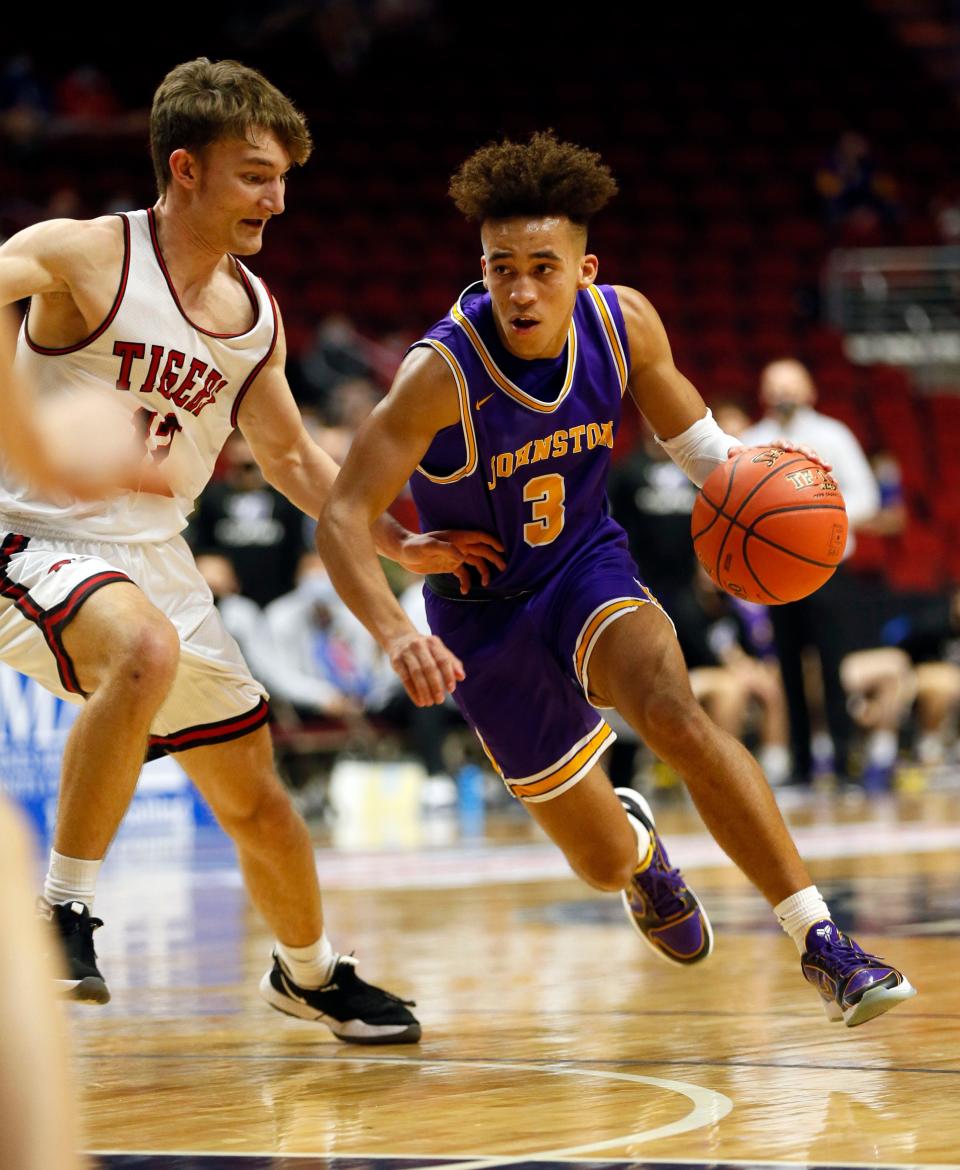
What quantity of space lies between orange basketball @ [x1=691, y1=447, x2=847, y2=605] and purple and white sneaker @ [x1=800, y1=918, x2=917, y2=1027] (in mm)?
816

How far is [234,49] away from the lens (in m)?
19.0

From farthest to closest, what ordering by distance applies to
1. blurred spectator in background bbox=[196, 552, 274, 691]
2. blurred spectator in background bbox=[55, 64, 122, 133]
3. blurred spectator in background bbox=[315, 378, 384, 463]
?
blurred spectator in background bbox=[55, 64, 122, 133]
blurred spectator in background bbox=[315, 378, 384, 463]
blurred spectator in background bbox=[196, 552, 274, 691]

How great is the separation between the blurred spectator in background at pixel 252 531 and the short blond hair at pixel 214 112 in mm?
7207

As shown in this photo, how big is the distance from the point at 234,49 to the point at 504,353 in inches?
623

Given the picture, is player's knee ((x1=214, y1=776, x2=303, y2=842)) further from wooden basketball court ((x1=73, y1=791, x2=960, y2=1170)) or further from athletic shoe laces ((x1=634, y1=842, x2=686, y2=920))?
athletic shoe laces ((x1=634, y1=842, x2=686, y2=920))

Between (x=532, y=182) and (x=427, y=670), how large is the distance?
1157 millimetres

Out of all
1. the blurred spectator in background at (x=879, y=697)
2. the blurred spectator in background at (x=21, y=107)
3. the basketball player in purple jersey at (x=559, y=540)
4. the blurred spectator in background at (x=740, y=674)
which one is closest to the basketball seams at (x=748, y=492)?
the basketball player in purple jersey at (x=559, y=540)

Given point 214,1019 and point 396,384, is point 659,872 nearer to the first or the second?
point 214,1019

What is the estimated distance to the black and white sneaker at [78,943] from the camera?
3.40 m

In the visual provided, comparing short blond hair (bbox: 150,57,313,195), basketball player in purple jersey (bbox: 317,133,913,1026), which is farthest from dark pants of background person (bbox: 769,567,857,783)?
short blond hair (bbox: 150,57,313,195)

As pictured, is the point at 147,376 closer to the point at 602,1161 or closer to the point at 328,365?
the point at 602,1161

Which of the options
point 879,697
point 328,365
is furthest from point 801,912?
point 328,365

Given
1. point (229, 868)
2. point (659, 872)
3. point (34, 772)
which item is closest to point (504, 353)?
point (659, 872)

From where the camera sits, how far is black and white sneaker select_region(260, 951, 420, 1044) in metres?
4.03
